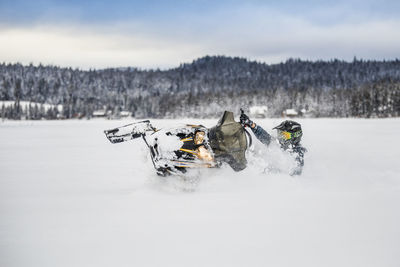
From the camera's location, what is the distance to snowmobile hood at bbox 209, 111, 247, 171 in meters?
5.50

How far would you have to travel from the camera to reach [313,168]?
26.7ft

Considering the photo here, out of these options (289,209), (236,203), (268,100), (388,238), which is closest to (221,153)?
(236,203)

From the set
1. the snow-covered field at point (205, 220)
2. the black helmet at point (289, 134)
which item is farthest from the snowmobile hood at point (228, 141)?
the black helmet at point (289, 134)

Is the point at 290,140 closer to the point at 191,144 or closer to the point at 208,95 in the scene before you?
the point at 191,144

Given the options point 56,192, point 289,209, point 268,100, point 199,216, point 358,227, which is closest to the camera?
point 358,227

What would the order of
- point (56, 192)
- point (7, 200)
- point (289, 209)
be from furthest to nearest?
1. point (56, 192)
2. point (7, 200)
3. point (289, 209)

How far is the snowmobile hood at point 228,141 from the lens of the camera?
5.50m

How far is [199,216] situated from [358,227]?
1854 millimetres

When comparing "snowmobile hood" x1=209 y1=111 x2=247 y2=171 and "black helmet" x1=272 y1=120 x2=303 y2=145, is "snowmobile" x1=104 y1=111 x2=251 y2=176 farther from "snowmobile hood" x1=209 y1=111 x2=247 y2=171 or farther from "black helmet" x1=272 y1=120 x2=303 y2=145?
"black helmet" x1=272 y1=120 x2=303 y2=145

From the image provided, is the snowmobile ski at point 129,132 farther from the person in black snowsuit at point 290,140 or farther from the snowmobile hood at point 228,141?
the person in black snowsuit at point 290,140

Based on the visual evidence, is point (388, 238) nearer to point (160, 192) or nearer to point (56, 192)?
point (160, 192)

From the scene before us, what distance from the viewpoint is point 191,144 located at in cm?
531

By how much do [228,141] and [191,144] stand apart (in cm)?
61

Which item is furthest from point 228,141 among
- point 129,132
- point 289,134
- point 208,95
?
point 208,95
